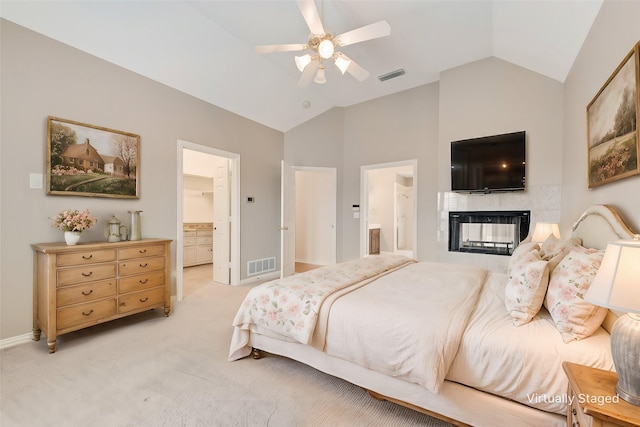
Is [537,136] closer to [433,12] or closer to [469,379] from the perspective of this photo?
[433,12]

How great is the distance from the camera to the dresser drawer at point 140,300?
268 centimetres

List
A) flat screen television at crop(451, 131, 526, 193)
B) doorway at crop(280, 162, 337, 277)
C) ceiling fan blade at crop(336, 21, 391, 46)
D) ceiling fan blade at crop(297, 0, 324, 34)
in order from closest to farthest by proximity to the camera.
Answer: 1. ceiling fan blade at crop(297, 0, 324, 34)
2. ceiling fan blade at crop(336, 21, 391, 46)
3. flat screen television at crop(451, 131, 526, 193)
4. doorway at crop(280, 162, 337, 277)

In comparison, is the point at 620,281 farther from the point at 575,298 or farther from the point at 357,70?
the point at 357,70

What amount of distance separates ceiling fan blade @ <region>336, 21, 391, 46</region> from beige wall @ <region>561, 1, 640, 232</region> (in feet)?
4.89

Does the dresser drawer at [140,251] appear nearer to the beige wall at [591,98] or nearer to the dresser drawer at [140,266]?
the dresser drawer at [140,266]

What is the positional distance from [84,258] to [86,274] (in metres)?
0.14

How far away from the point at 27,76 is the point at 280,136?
334 centimetres

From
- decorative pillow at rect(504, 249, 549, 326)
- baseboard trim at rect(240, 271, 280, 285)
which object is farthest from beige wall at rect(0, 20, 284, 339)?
decorative pillow at rect(504, 249, 549, 326)

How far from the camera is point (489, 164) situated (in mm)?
3680

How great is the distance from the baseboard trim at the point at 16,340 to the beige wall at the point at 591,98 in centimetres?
455

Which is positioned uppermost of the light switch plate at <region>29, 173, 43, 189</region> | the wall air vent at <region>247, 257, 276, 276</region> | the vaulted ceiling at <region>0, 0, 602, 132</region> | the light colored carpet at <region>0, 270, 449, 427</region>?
the vaulted ceiling at <region>0, 0, 602, 132</region>

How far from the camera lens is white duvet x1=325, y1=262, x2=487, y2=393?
1355 mm

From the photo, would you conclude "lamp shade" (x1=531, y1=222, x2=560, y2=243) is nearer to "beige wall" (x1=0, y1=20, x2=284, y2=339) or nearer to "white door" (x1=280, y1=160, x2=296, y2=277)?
"white door" (x1=280, y1=160, x2=296, y2=277)

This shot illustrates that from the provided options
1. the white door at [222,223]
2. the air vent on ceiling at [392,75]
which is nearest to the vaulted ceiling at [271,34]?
the air vent on ceiling at [392,75]
